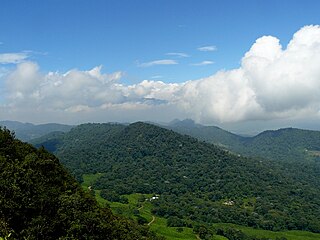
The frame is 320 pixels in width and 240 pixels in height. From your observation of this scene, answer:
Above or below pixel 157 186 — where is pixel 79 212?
above

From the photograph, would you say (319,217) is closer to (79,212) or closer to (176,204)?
(176,204)

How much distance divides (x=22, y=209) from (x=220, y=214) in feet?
425

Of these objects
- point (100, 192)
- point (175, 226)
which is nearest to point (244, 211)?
point (175, 226)

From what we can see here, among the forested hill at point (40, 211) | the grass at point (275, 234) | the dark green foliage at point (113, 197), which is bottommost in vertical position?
the grass at point (275, 234)

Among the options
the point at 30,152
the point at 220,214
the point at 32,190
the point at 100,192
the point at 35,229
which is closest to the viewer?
the point at 35,229

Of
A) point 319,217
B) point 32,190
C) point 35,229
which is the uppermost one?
point 32,190

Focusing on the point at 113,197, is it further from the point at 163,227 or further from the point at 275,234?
the point at 275,234

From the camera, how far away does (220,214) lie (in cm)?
16112

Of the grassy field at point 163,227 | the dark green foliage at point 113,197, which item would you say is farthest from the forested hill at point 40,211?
the dark green foliage at point 113,197

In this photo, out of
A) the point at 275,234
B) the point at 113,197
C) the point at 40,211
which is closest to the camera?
the point at 40,211

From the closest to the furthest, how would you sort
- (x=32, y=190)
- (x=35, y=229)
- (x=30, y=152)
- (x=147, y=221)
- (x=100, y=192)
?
(x=35, y=229) < (x=32, y=190) < (x=30, y=152) < (x=147, y=221) < (x=100, y=192)

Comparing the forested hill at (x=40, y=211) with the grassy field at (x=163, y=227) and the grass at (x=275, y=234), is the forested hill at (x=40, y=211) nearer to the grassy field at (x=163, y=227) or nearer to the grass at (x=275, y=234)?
the grassy field at (x=163, y=227)

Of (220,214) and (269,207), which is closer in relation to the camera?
(220,214)

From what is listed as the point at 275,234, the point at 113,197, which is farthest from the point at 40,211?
the point at 275,234
